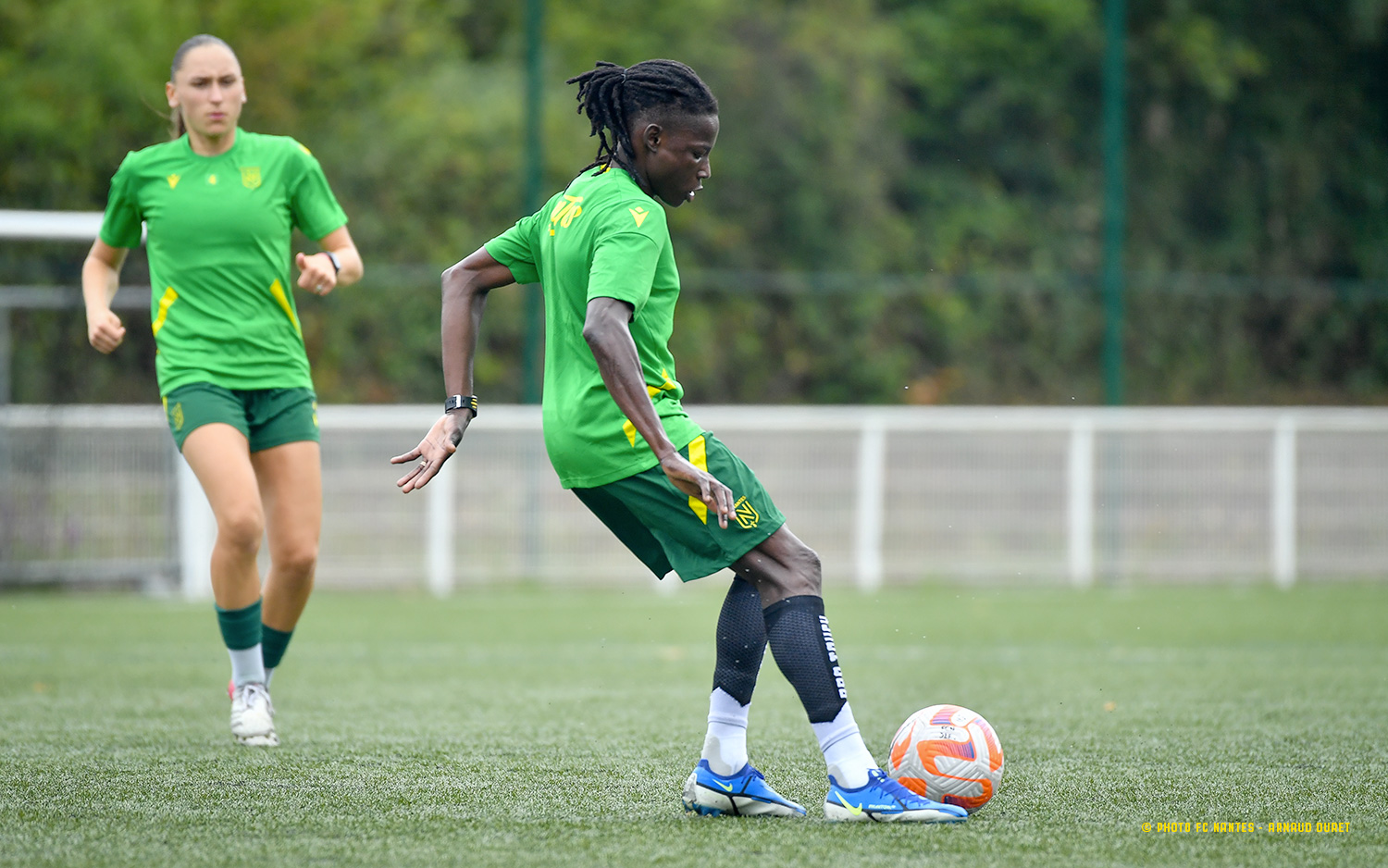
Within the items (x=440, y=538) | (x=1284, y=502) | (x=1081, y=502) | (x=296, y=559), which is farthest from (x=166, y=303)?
(x=1284, y=502)

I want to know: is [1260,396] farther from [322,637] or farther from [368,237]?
[322,637]

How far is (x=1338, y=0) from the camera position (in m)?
19.1

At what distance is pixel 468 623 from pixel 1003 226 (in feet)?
42.1

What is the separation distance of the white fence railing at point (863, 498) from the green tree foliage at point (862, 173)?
4.37 ft

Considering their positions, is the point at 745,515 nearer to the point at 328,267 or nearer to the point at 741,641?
the point at 741,641

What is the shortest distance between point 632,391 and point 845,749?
0.98m

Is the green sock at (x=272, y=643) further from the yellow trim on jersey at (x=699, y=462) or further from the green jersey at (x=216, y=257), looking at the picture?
the yellow trim on jersey at (x=699, y=462)

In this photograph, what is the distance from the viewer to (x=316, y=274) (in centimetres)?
482

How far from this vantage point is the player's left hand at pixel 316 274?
15.8 ft

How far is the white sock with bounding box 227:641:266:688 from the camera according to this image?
5.05 meters

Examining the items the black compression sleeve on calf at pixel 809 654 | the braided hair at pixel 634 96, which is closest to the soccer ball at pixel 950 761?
the black compression sleeve on calf at pixel 809 654

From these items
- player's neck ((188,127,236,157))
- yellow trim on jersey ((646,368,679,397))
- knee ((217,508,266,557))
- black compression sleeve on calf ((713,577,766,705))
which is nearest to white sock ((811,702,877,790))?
black compression sleeve on calf ((713,577,766,705))

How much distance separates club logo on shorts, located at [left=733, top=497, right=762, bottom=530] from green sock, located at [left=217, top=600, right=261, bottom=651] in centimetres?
209

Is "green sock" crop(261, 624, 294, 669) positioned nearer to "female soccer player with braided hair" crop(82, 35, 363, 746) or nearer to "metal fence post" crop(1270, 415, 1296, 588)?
"female soccer player with braided hair" crop(82, 35, 363, 746)
